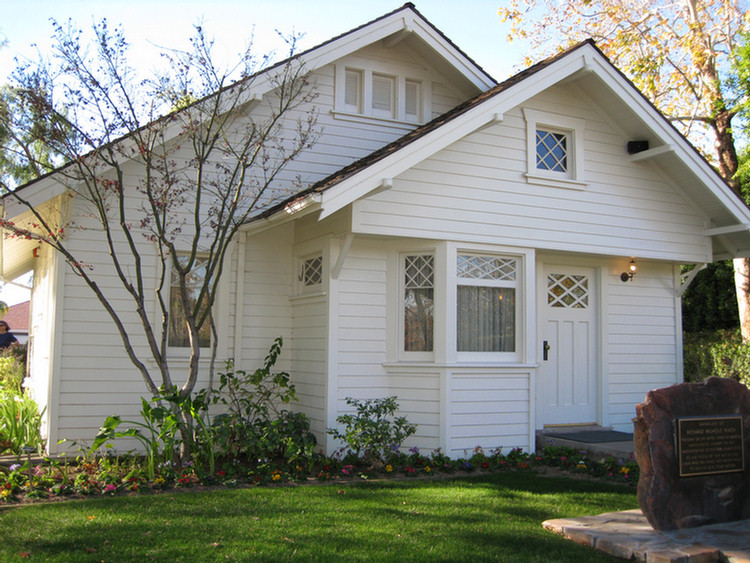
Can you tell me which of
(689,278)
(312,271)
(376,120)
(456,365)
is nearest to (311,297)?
(312,271)

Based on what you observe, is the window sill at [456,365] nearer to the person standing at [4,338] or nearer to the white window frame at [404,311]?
the white window frame at [404,311]

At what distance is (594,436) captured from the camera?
962cm

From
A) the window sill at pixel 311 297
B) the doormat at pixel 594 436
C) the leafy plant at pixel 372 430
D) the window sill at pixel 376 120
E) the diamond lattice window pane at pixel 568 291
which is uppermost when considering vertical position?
the window sill at pixel 376 120

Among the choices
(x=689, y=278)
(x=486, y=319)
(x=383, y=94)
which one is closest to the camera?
(x=486, y=319)

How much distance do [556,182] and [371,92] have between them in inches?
124

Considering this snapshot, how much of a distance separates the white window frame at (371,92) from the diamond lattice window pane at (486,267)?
9.22 feet

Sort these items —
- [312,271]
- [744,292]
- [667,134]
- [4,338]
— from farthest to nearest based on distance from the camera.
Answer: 1. [4,338]
2. [744,292]
3. [667,134]
4. [312,271]

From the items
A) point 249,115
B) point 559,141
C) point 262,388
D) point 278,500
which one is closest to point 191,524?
point 278,500

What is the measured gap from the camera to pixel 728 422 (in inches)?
234

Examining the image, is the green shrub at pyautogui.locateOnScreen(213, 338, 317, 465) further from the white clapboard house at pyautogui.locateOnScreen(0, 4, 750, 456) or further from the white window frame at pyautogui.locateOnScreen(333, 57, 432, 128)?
the white window frame at pyautogui.locateOnScreen(333, 57, 432, 128)

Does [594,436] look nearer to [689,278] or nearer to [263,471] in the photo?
[689,278]

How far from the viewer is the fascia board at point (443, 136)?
777cm

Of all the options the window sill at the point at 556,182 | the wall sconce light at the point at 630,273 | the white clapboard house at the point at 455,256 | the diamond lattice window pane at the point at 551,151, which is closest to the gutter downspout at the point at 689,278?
the white clapboard house at the point at 455,256

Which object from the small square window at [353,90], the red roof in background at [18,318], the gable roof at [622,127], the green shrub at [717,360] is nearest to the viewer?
the gable roof at [622,127]
